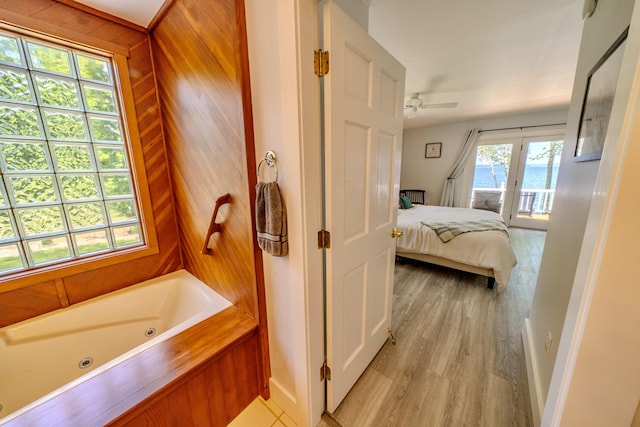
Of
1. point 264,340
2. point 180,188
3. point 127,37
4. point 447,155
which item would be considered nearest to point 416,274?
point 264,340

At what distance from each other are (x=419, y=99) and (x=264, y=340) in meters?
3.66

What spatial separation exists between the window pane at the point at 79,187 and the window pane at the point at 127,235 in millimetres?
291

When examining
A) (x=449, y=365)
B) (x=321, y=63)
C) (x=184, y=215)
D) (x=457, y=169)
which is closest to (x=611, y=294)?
(x=321, y=63)

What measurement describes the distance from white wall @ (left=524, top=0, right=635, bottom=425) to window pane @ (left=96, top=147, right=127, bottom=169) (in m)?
2.63

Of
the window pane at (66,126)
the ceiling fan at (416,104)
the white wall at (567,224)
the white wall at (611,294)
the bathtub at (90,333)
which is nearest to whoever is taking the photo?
the white wall at (611,294)

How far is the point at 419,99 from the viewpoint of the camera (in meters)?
3.26

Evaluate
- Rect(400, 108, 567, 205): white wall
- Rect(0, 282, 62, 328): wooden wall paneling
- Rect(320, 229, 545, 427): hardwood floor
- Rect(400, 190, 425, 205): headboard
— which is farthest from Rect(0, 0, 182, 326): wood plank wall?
Rect(400, 108, 567, 205): white wall

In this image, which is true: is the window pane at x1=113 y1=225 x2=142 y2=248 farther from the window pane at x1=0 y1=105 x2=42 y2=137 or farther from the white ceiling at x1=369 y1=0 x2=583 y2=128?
the white ceiling at x1=369 y1=0 x2=583 y2=128

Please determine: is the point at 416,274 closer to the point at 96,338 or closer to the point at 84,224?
the point at 96,338

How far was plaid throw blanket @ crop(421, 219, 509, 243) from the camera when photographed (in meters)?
2.59

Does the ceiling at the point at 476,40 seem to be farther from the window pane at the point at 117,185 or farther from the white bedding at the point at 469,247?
the white bedding at the point at 469,247

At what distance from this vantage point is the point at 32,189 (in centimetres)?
135

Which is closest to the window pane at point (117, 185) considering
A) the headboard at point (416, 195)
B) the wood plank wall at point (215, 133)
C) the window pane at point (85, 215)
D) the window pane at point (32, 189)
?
the window pane at point (85, 215)

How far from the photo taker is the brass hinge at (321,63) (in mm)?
877
